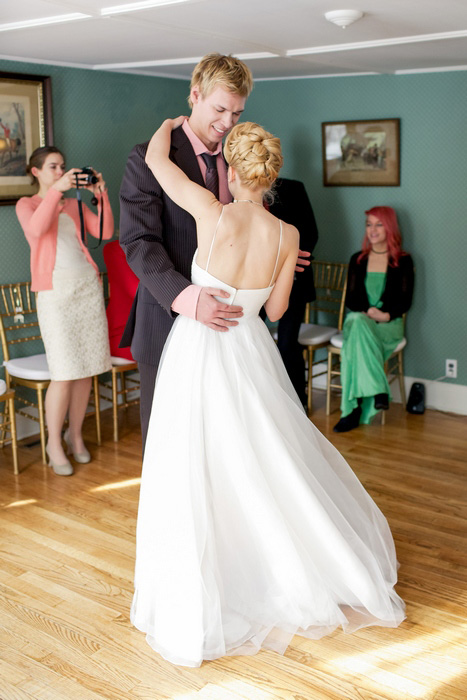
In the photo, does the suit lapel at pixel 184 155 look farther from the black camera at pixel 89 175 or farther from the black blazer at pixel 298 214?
the black blazer at pixel 298 214

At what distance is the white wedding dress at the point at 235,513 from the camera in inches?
96.3

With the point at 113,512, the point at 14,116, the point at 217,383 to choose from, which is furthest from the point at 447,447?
the point at 14,116

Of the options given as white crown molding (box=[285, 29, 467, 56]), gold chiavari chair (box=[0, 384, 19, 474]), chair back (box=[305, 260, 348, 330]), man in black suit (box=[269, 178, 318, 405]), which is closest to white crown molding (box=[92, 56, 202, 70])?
white crown molding (box=[285, 29, 467, 56])

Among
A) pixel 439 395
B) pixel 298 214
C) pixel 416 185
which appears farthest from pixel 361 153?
pixel 439 395

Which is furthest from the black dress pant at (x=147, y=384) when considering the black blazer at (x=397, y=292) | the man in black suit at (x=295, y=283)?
the black blazer at (x=397, y=292)

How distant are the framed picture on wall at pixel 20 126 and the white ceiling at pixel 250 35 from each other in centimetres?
15

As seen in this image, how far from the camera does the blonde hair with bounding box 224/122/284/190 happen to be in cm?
228

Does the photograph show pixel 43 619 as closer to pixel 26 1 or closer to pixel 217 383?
pixel 217 383

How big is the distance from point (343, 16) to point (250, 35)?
67cm

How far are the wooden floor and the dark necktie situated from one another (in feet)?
5.13

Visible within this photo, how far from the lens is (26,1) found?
2645mm

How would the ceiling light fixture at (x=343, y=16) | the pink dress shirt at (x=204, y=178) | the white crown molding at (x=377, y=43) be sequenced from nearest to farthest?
the pink dress shirt at (x=204, y=178)
the ceiling light fixture at (x=343, y=16)
the white crown molding at (x=377, y=43)

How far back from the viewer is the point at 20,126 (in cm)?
428

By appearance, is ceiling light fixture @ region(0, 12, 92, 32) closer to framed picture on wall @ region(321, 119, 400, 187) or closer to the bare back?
the bare back
